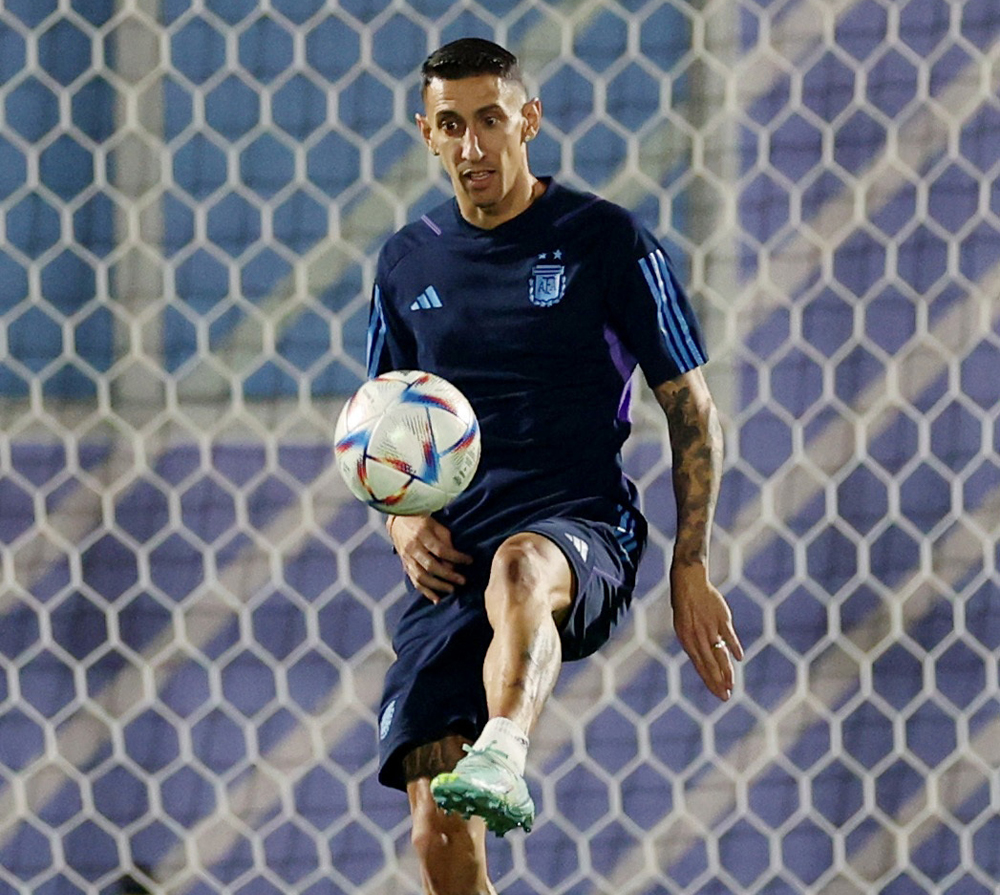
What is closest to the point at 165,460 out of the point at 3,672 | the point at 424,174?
the point at 3,672

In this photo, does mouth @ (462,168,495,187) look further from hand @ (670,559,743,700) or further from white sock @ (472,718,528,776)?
white sock @ (472,718,528,776)

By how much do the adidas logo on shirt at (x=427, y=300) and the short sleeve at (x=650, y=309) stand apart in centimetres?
21

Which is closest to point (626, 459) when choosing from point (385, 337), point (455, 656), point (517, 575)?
point (385, 337)

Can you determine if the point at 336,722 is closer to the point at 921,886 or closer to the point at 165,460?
the point at 165,460

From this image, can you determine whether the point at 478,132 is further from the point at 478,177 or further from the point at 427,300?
the point at 427,300

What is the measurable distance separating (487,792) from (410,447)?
0.42 meters

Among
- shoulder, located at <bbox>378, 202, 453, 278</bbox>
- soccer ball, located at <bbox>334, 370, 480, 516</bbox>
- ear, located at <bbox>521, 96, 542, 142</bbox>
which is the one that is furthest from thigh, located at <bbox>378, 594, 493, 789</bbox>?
ear, located at <bbox>521, 96, 542, 142</bbox>

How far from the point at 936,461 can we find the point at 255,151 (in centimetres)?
118

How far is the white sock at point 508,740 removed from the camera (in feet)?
5.00

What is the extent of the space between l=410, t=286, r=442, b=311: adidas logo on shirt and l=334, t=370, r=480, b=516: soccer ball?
0.54ft

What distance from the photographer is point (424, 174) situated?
255 centimetres

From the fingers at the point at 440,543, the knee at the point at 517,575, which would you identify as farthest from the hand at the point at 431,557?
the knee at the point at 517,575

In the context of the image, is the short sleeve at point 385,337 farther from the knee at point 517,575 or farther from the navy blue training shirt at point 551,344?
the knee at point 517,575

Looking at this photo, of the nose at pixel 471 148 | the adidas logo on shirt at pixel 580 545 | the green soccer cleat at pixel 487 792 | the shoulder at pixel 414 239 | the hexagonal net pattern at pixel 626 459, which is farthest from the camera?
the hexagonal net pattern at pixel 626 459
